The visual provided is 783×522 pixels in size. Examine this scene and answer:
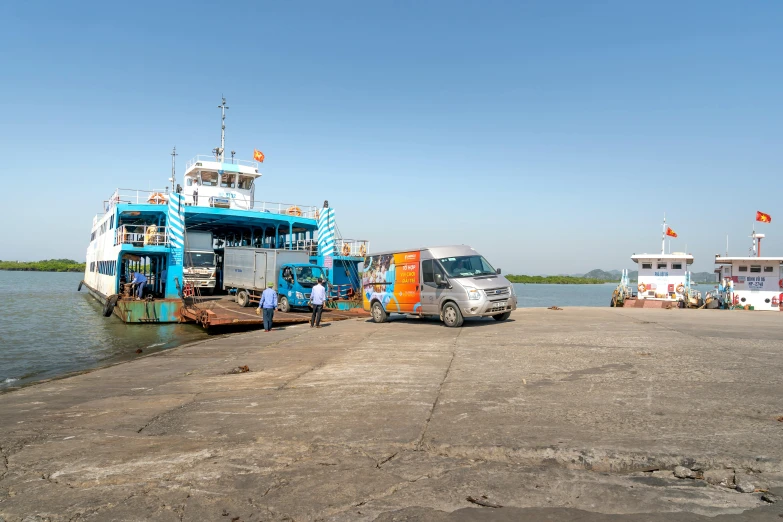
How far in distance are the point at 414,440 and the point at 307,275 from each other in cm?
1687

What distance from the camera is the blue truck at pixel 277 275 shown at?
68.3ft

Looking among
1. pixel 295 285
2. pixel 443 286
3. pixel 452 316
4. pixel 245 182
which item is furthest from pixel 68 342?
pixel 245 182

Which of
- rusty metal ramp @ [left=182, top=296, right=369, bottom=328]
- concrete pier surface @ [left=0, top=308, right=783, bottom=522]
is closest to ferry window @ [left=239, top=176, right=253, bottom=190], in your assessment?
rusty metal ramp @ [left=182, top=296, right=369, bottom=328]

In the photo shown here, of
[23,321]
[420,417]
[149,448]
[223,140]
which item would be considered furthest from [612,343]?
[223,140]

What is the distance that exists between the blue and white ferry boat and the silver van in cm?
718

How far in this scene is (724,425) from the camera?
500 centimetres

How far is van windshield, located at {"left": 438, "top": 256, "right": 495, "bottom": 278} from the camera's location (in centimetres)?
1446

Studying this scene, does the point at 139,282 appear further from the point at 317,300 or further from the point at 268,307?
the point at 317,300

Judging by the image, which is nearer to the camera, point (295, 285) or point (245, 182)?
point (295, 285)

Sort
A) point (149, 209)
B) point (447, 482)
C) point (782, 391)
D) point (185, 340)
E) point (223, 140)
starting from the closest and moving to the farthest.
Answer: point (447, 482) < point (782, 391) < point (185, 340) < point (149, 209) < point (223, 140)

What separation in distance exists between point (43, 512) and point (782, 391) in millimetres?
7476

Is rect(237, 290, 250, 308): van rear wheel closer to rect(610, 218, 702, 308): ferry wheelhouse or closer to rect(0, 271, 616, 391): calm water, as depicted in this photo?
rect(0, 271, 616, 391): calm water

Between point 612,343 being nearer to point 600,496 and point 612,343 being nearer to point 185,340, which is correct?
point 600,496

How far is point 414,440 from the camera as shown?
4812 millimetres
